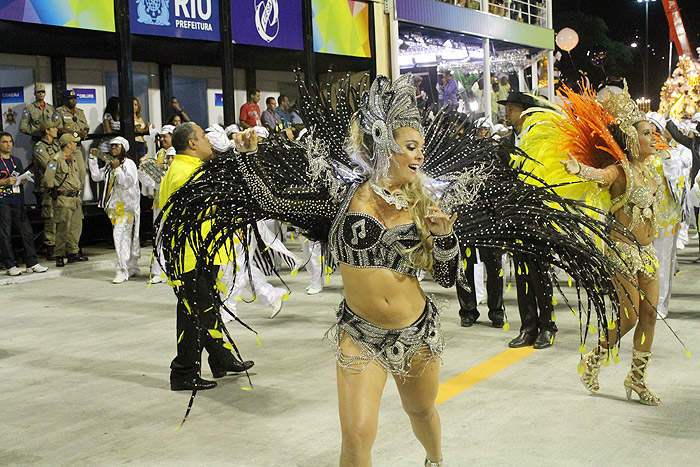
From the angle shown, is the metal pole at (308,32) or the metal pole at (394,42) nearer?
the metal pole at (308,32)

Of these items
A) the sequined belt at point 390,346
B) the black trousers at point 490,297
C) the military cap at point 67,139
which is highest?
the military cap at point 67,139

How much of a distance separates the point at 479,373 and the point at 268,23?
11919 mm

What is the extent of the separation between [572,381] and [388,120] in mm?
3141

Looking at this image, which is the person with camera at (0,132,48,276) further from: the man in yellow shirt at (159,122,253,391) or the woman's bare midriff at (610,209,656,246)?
the woman's bare midriff at (610,209,656,246)

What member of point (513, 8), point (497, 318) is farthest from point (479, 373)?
point (513, 8)

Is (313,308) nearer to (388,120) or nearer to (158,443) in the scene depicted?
(158,443)

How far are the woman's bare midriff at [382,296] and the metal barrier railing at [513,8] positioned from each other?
18733 millimetres

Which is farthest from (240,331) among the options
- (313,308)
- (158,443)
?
(158,443)

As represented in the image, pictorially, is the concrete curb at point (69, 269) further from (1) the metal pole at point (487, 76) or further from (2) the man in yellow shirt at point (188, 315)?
(1) the metal pole at point (487, 76)

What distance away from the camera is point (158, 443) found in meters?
4.85

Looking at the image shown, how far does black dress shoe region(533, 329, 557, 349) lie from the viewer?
276 inches

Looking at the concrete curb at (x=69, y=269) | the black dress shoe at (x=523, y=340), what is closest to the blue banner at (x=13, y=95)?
the concrete curb at (x=69, y=269)

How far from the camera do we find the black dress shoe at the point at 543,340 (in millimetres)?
7005

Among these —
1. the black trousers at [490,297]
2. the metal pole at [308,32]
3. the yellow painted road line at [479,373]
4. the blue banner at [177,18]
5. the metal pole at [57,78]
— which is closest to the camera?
the yellow painted road line at [479,373]
